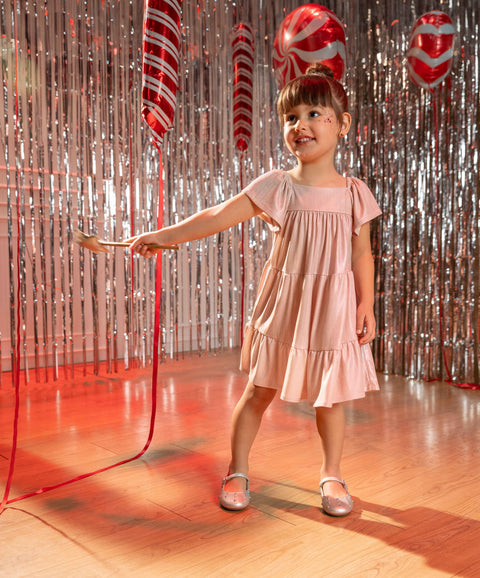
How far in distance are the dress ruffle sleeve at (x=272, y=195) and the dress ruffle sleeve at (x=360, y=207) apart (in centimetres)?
18

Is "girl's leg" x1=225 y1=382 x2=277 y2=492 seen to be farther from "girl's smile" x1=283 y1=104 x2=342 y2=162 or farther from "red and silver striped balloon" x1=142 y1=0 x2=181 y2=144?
"red and silver striped balloon" x1=142 y1=0 x2=181 y2=144

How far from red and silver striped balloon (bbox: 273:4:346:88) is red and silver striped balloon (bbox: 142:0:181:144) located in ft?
2.45

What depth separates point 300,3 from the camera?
376cm

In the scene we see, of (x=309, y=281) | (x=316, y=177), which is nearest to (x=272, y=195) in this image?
(x=316, y=177)

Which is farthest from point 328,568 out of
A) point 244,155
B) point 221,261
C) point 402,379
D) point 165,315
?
point 244,155

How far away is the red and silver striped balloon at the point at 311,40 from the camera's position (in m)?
2.37

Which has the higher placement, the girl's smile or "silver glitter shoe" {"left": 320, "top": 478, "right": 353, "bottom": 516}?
the girl's smile

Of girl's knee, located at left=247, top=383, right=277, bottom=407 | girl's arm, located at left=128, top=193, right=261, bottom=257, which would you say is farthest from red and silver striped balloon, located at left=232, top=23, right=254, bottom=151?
girl's knee, located at left=247, top=383, right=277, bottom=407

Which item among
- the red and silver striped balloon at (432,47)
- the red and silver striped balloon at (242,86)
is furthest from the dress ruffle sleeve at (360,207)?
the red and silver striped balloon at (242,86)

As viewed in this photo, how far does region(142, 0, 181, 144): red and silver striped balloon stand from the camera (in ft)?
5.77

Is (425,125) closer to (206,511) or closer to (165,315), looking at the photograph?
(165,315)

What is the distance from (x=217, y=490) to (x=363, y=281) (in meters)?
0.71

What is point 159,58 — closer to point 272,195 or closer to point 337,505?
point 272,195

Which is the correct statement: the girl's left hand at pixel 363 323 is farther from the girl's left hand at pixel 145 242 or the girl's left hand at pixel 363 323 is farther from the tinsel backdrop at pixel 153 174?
the tinsel backdrop at pixel 153 174
